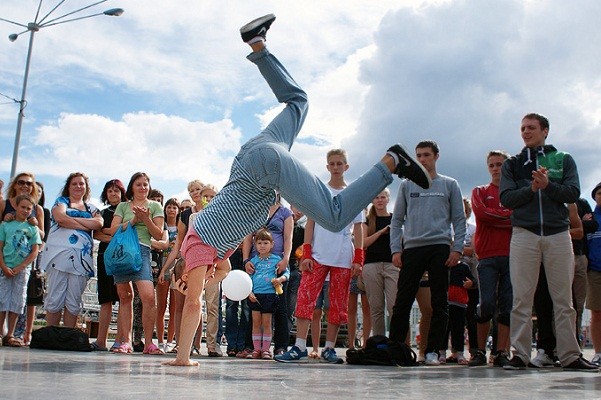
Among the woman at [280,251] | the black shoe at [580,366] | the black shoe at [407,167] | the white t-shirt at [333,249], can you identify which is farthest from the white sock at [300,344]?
the black shoe at [407,167]

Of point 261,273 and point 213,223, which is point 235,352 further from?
point 213,223

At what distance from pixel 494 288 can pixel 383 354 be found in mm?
1651

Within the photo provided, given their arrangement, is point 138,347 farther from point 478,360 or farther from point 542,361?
point 542,361

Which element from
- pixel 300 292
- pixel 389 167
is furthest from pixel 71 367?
pixel 300 292

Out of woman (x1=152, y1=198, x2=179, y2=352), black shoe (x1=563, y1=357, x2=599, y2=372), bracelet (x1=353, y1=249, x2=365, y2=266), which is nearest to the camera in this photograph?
black shoe (x1=563, y1=357, x2=599, y2=372)

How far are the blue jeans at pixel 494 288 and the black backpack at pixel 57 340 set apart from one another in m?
4.33

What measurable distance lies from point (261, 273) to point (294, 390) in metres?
4.54

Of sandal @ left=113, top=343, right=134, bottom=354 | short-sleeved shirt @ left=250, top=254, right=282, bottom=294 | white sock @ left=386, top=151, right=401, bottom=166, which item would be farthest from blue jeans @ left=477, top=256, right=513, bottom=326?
sandal @ left=113, top=343, right=134, bottom=354

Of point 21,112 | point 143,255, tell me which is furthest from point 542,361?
point 21,112

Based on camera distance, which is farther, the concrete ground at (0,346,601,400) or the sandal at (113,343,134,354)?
the sandal at (113,343,134,354)

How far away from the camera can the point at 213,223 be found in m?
4.45

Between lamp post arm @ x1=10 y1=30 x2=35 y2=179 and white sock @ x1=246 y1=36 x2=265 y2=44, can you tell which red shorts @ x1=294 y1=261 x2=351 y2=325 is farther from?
lamp post arm @ x1=10 y1=30 x2=35 y2=179

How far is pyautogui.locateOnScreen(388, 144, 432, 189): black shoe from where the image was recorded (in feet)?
14.6

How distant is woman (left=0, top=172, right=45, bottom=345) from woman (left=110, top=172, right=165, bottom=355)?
1.30 metres
